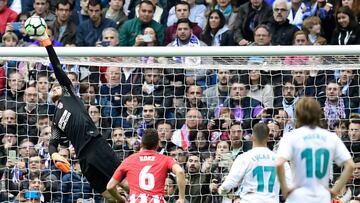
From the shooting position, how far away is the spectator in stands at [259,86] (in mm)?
16734

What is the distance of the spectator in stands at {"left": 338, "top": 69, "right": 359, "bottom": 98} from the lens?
54.7 feet

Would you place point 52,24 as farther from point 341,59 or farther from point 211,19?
point 341,59

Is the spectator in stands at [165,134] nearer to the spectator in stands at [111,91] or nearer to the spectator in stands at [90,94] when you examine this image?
the spectator in stands at [111,91]

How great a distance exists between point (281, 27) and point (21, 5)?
14.6 feet

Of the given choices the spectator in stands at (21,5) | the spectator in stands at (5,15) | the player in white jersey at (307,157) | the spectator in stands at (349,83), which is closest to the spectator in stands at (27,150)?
the spectator in stands at (5,15)

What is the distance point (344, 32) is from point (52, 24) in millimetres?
4589

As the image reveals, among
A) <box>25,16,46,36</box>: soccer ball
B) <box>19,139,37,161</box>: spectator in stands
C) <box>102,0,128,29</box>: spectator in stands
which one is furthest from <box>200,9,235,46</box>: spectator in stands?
<box>25,16,46,36</box>: soccer ball

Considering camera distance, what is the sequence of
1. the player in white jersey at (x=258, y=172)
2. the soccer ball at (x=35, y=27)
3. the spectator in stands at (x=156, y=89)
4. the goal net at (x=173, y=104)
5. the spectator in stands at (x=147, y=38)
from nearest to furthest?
the player in white jersey at (x=258, y=172), the soccer ball at (x=35, y=27), the goal net at (x=173, y=104), the spectator in stands at (x=156, y=89), the spectator in stands at (x=147, y=38)

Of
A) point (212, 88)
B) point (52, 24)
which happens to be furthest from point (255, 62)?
point (52, 24)

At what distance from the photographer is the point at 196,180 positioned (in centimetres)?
1650

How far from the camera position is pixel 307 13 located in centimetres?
1900

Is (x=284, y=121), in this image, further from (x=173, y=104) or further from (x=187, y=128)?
(x=173, y=104)

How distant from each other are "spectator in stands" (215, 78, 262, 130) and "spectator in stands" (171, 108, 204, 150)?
273mm

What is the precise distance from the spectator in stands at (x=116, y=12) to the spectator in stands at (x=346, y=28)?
3.42m
